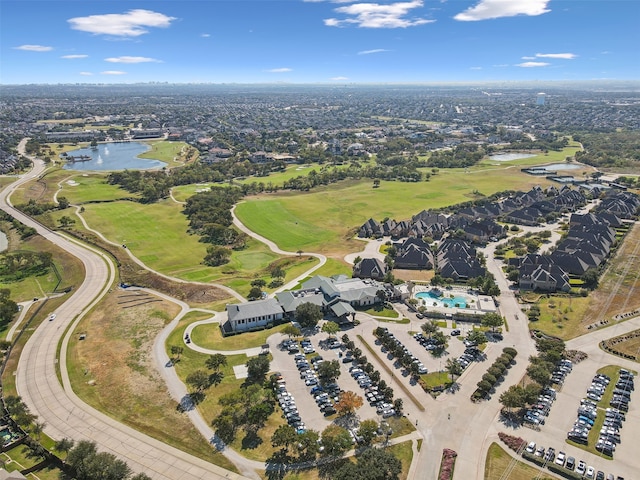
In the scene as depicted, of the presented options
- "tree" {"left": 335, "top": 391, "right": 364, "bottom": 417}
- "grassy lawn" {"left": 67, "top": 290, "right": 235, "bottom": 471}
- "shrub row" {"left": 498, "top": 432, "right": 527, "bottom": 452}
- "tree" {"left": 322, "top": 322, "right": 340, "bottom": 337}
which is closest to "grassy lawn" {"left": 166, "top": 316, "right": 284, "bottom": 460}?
"grassy lawn" {"left": 67, "top": 290, "right": 235, "bottom": 471}

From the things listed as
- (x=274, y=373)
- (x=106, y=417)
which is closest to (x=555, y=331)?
(x=274, y=373)

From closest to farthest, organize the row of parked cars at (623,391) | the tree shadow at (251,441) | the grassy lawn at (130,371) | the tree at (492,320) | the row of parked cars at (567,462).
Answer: the row of parked cars at (567,462) < the tree shadow at (251,441) < the grassy lawn at (130,371) < the row of parked cars at (623,391) < the tree at (492,320)

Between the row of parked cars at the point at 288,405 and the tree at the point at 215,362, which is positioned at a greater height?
the tree at the point at 215,362

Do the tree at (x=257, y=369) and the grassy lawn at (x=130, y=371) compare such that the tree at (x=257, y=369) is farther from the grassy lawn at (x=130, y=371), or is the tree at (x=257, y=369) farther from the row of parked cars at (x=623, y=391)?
the row of parked cars at (x=623, y=391)

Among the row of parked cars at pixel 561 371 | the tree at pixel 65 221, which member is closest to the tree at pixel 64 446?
the row of parked cars at pixel 561 371

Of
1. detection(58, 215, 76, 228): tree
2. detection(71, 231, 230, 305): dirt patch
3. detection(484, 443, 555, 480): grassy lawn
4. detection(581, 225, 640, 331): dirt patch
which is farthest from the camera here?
detection(58, 215, 76, 228): tree

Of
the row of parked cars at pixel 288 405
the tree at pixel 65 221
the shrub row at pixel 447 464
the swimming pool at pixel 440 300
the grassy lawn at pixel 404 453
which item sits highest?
the tree at pixel 65 221

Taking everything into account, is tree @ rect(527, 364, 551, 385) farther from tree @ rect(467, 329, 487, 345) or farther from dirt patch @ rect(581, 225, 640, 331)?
dirt patch @ rect(581, 225, 640, 331)
